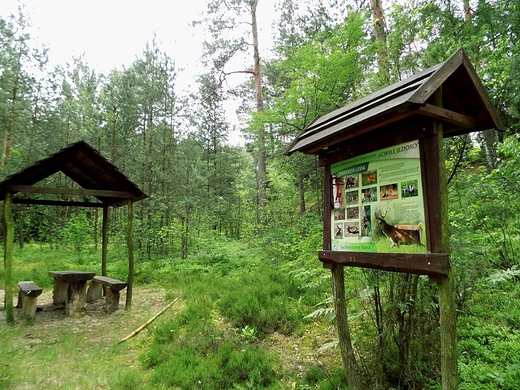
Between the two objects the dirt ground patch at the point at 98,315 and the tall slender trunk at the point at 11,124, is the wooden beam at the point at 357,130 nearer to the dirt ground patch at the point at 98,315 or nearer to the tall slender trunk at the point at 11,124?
the dirt ground patch at the point at 98,315

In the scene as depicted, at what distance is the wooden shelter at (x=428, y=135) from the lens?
80.5 inches

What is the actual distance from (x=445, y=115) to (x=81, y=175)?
8.20 m

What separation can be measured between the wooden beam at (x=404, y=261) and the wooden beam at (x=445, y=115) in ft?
3.32

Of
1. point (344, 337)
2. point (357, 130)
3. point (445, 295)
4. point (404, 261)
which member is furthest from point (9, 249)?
point (445, 295)

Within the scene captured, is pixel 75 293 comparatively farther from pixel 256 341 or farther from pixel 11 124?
pixel 11 124

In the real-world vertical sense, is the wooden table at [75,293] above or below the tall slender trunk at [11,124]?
below

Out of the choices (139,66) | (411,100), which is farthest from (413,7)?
(139,66)

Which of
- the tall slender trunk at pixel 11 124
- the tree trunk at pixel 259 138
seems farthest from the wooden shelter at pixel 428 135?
the tall slender trunk at pixel 11 124

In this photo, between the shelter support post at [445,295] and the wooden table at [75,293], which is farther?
the wooden table at [75,293]

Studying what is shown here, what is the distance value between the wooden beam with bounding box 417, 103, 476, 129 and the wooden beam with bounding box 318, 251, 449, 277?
1.01 m

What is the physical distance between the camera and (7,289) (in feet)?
19.4

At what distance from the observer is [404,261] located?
2.19m

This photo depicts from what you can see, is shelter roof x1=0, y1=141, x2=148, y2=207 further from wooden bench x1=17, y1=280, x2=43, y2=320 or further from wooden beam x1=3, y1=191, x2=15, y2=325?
wooden bench x1=17, y1=280, x2=43, y2=320

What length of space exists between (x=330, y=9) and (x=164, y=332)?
503 inches
